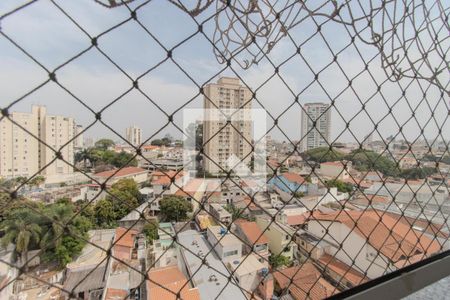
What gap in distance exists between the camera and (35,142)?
438 millimetres

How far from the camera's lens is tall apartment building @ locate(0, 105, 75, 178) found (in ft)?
1.03

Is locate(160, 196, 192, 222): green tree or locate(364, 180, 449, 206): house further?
locate(160, 196, 192, 222): green tree

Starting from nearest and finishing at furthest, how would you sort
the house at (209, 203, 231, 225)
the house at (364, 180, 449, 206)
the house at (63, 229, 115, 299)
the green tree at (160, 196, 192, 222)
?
the house at (63, 229, 115, 299) < the house at (209, 203, 231, 225) < the house at (364, 180, 449, 206) < the green tree at (160, 196, 192, 222)

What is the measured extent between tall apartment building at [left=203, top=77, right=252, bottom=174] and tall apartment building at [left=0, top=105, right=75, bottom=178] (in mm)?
210

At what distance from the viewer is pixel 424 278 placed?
0.56 m

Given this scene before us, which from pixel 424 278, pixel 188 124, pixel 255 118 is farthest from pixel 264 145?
pixel 424 278

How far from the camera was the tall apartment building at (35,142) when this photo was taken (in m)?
0.31

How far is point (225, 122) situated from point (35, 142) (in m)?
0.33

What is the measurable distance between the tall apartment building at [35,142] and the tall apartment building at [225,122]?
210 mm

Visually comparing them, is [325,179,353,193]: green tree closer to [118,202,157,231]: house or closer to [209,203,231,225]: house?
[209,203,231,225]: house

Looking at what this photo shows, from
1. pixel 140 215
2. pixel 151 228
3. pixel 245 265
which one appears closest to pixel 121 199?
pixel 140 215

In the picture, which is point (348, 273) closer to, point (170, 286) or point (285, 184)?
point (285, 184)

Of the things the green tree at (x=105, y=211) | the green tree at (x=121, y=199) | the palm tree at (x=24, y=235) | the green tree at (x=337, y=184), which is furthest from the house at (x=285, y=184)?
the green tree at (x=105, y=211)

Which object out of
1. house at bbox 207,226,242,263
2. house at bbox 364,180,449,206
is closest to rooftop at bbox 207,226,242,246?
house at bbox 207,226,242,263
